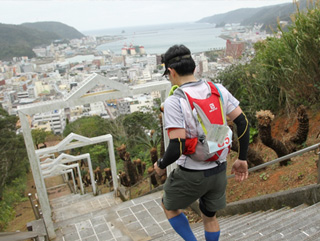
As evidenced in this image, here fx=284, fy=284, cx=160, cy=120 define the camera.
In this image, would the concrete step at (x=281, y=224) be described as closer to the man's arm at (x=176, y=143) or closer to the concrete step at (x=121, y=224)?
the man's arm at (x=176, y=143)

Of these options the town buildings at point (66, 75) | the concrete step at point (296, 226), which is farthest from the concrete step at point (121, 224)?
the town buildings at point (66, 75)

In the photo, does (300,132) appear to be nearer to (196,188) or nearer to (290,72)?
(290,72)

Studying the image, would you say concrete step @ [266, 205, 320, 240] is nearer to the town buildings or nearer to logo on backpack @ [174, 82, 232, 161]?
logo on backpack @ [174, 82, 232, 161]

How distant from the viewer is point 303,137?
4527 mm

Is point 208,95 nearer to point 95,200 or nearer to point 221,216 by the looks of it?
point 221,216

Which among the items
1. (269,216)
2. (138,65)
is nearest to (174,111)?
(269,216)

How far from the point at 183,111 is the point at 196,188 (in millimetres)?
561

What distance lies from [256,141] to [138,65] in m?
67.8

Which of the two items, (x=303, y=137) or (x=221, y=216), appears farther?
(x=303, y=137)

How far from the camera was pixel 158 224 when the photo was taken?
4.41m

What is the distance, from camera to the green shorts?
6.30 feet

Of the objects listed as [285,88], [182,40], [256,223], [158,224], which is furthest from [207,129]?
[182,40]

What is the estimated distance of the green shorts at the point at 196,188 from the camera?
6.30 feet

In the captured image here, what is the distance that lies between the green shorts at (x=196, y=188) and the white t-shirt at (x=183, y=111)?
0.18ft
